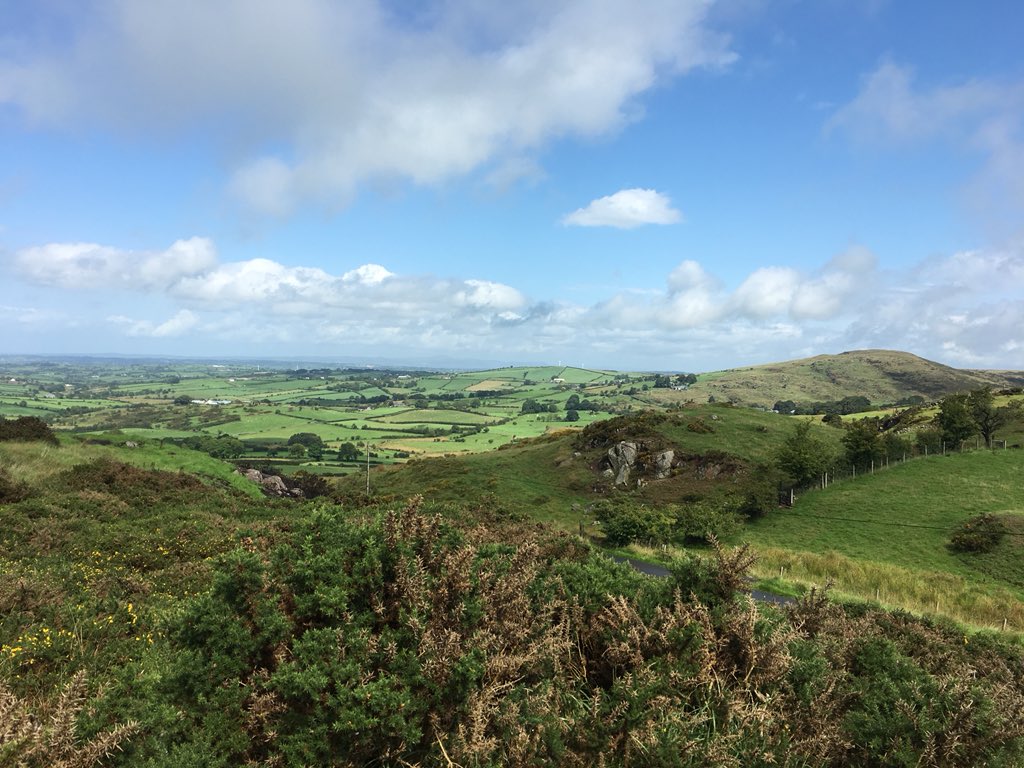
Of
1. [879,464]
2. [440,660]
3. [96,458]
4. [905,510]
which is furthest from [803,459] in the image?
[96,458]

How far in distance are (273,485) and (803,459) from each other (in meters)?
51.2

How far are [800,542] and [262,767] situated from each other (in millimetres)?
44723

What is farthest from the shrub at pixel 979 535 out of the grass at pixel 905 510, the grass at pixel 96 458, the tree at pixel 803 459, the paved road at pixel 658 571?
the grass at pixel 96 458

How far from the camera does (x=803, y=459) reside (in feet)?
167

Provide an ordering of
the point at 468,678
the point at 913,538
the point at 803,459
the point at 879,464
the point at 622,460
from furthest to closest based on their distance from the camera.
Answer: the point at 622,460 → the point at 879,464 → the point at 803,459 → the point at 913,538 → the point at 468,678

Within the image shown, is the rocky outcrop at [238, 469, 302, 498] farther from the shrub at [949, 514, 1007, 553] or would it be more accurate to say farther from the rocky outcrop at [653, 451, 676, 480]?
the shrub at [949, 514, 1007, 553]

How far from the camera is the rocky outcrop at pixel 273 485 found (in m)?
47.7

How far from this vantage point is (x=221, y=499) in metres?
26.1

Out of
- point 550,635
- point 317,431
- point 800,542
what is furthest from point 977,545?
point 317,431

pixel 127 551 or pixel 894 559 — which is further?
pixel 894 559

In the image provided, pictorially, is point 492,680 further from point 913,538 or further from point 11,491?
point 913,538

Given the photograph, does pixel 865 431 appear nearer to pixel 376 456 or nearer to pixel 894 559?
pixel 894 559

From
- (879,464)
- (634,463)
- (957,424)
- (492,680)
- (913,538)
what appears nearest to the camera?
(492,680)

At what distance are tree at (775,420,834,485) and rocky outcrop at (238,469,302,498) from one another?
4715 centimetres
